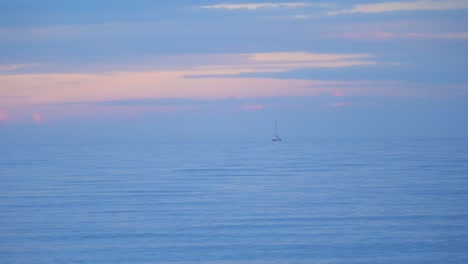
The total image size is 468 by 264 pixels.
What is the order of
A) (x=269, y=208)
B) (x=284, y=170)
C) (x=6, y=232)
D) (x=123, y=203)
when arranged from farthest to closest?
(x=284, y=170)
(x=123, y=203)
(x=269, y=208)
(x=6, y=232)

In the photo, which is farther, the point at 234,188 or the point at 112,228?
the point at 234,188

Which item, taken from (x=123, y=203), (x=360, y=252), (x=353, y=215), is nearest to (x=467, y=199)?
(x=353, y=215)

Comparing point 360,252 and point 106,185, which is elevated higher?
point 106,185

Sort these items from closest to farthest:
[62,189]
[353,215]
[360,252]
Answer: [360,252]
[353,215]
[62,189]

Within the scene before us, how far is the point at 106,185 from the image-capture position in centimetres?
4678

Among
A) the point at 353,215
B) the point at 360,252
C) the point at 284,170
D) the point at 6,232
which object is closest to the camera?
the point at 360,252

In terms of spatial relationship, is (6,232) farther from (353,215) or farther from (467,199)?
(467,199)

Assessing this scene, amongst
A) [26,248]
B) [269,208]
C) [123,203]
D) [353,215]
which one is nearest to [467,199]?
[353,215]

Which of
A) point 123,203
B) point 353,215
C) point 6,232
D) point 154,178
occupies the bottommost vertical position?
point 6,232

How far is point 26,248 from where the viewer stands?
24.6m

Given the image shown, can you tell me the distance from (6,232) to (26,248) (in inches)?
143

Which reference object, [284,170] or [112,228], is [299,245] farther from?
[284,170]

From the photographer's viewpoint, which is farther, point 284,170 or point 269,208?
point 284,170

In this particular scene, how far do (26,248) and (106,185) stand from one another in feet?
72.9
